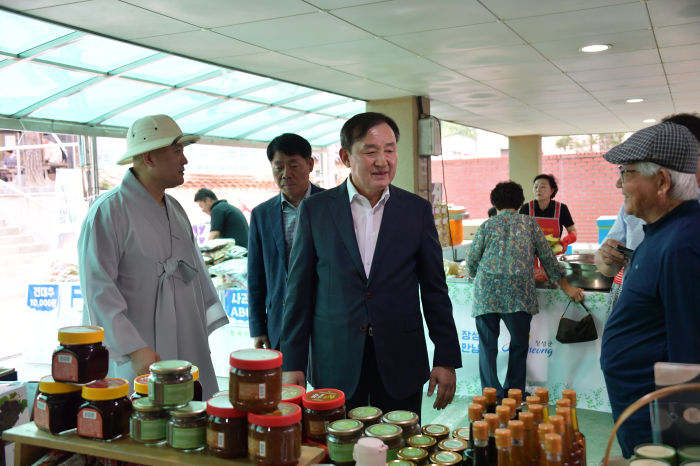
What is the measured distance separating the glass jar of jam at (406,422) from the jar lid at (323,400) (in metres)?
0.13

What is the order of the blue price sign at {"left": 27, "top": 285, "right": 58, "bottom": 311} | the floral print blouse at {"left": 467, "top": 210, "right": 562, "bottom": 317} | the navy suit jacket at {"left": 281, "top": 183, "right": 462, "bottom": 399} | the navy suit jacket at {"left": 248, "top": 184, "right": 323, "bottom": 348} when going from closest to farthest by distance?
the navy suit jacket at {"left": 281, "top": 183, "right": 462, "bottom": 399}, the navy suit jacket at {"left": 248, "top": 184, "right": 323, "bottom": 348}, the floral print blouse at {"left": 467, "top": 210, "right": 562, "bottom": 317}, the blue price sign at {"left": 27, "top": 285, "right": 58, "bottom": 311}

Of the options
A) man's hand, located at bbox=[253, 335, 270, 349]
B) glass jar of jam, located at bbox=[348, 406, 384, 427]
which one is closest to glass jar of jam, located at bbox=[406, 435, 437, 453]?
glass jar of jam, located at bbox=[348, 406, 384, 427]

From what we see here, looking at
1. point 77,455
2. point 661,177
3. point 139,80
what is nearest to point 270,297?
point 77,455

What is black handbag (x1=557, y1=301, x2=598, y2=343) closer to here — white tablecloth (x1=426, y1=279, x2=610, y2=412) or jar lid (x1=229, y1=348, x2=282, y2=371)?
white tablecloth (x1=426, y1=279, x2=610, y2=412)

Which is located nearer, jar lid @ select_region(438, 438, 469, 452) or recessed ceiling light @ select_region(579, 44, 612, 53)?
jar lid @ select_region(438, 438, 469, 452)

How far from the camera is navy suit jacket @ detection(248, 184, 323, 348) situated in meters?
3.04

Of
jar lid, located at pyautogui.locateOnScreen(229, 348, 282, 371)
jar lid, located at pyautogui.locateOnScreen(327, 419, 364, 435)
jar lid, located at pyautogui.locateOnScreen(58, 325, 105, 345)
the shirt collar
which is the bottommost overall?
jar lid, located at pyautogui.locateOnScreen(327, 419, 364, 435)

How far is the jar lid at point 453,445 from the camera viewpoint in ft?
4.91

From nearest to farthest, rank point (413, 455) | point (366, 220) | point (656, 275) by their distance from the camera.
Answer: point (413, 455) → point (656, 275) → point (366, 220)

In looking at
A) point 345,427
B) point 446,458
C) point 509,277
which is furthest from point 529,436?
point 509,277

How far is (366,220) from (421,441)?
3.33 feet

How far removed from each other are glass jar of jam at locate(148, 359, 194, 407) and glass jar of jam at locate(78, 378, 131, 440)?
0.37 ft

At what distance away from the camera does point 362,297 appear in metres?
2.24

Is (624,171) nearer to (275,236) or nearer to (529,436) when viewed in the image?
(529,436)
